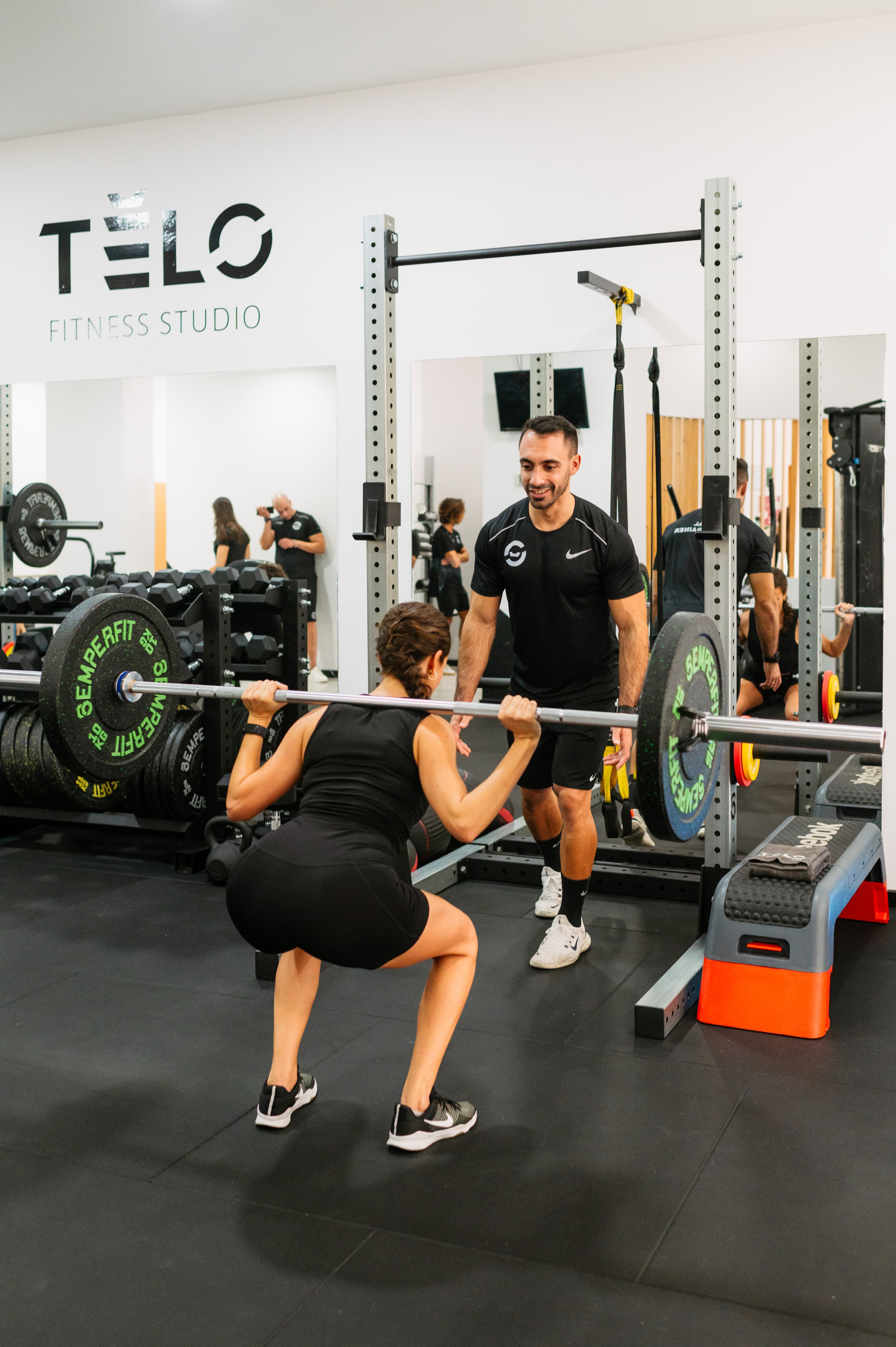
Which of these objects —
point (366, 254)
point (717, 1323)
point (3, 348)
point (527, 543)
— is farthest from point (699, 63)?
point (717, 1323)

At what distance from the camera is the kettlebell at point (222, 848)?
3955 millimetres

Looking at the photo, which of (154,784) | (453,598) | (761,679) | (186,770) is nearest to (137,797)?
(154,784)

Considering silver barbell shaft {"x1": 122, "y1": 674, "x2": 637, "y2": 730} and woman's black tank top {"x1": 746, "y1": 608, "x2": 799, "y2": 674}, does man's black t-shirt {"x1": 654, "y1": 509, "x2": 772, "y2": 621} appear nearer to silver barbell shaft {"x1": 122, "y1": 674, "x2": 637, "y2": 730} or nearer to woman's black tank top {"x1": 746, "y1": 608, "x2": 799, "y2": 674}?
woman's black tank top {"x1": 746, "y1": 608, "x2": 799, "y2": 674}

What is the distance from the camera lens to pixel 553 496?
3.11 metres

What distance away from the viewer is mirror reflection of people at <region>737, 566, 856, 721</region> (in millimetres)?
4500

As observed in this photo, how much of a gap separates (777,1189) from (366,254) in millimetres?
2508

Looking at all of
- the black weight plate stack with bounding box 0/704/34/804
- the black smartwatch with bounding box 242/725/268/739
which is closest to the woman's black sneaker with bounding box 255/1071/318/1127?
the black smartwatch with bounding box 242/725/268/739

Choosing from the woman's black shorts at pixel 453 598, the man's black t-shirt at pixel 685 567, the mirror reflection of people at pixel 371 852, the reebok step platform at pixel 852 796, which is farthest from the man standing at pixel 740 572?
the mirror reflection of people at pixel 371 852

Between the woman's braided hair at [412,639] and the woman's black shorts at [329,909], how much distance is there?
39 centimetres

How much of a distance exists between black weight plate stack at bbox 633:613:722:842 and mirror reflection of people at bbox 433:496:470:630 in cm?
286

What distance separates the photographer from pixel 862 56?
3.63 metres

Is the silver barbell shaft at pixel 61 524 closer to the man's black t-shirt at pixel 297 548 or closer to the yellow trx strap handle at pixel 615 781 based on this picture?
the man's black t-shirt at pixel 297 548

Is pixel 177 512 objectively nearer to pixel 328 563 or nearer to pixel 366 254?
pixel 328 563

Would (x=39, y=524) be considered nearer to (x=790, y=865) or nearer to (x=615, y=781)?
(x=615, y=781)
